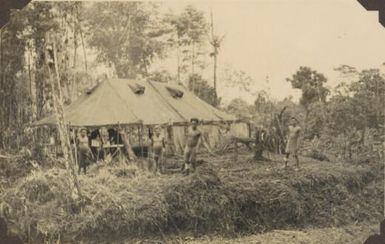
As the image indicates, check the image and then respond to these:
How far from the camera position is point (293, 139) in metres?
6.69

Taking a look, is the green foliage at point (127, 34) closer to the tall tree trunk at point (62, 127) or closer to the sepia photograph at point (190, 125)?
the sepia photograph at point (190, 125)

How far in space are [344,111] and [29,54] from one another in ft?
10.8

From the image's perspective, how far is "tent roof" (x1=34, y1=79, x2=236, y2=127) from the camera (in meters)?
6.41

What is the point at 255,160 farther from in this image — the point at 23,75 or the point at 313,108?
the point at 23,75

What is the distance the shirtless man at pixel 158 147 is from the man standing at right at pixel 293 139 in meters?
1.29

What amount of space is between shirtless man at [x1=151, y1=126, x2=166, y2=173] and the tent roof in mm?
171

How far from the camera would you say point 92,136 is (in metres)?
6.54

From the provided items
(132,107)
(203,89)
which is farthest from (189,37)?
(132,107)

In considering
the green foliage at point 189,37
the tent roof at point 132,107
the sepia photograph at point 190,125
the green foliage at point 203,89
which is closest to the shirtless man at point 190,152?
the sepia photograph at point 190,125

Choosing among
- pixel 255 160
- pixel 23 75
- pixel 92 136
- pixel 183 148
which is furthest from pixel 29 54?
pixel 255 160

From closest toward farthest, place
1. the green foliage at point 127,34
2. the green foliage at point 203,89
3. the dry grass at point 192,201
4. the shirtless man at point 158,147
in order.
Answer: the dry grass at point 192,201 → the green foliage at point 127,34 → the shirtless man at point 158,147 → the green foliage at point 203,89

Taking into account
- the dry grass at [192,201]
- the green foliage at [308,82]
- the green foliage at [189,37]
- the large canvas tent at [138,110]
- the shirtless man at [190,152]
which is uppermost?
the green foliage at [189,37]

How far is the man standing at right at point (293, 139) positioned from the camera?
259 inches

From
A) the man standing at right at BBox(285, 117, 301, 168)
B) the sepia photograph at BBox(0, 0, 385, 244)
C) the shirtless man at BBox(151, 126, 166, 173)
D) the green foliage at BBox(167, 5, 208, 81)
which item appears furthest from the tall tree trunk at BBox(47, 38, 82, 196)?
the man standing at right at BBox(285, 117, 301, 168)
